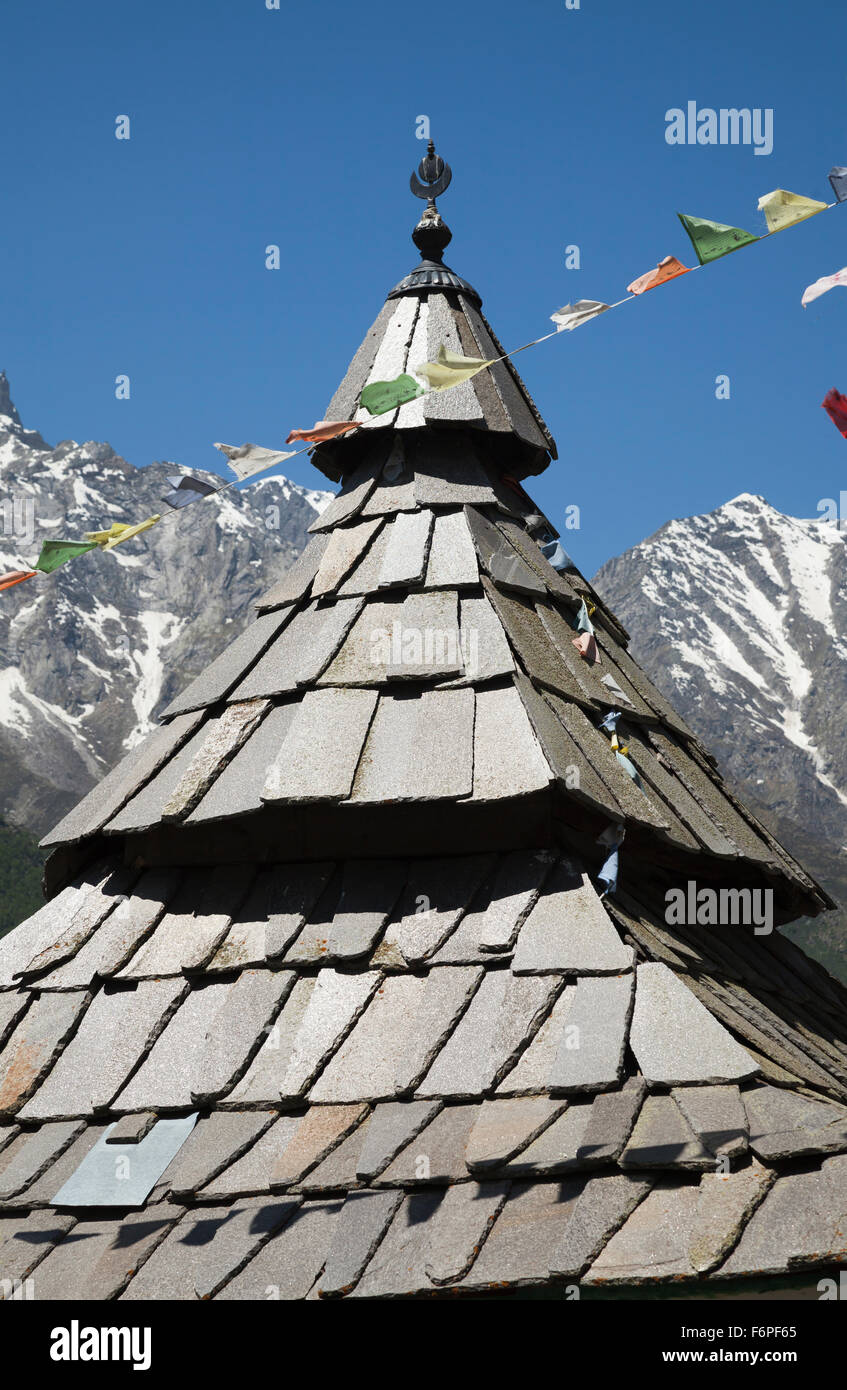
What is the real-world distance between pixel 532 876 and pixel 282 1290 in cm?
172

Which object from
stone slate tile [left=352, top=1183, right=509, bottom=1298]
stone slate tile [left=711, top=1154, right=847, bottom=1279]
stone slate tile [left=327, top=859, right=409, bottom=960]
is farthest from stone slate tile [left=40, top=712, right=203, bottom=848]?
stone slate tile [left=711, top=1154, right=847, bottom=1279]

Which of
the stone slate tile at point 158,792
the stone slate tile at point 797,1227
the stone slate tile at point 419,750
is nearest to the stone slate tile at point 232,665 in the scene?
the stone slate tile at point 158,792

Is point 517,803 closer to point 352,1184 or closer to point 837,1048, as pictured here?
point 352,1184

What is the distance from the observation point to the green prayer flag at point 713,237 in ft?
16.8

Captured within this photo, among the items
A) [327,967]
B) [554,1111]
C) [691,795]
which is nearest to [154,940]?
[327,967]

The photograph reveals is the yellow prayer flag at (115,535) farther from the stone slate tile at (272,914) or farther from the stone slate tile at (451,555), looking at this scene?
the stone slate tile at (272,914)

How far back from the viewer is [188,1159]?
4.53 metres

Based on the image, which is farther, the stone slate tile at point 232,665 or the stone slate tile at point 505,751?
the stone slate tile at point 232,665

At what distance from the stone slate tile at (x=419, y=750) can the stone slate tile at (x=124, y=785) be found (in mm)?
1076

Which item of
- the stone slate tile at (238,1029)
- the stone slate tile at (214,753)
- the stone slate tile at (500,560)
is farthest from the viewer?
the stone slate tile at (500,560)

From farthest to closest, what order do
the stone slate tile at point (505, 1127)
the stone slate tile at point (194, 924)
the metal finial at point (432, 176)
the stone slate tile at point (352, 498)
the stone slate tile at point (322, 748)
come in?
1. the metal finial at point (432, 176)
2. the stone slate tile at point (352, 498)
3. the stone slate tile at point (194, 924)
4. the stone slate tile at point (322, 748)
5. the stone slate tile at point (505, 1127)

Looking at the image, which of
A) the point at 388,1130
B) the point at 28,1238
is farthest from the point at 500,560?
the point at 28,1238

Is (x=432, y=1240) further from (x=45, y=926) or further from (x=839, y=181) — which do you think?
(x=839, y=181)

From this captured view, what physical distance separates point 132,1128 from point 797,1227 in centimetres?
233
